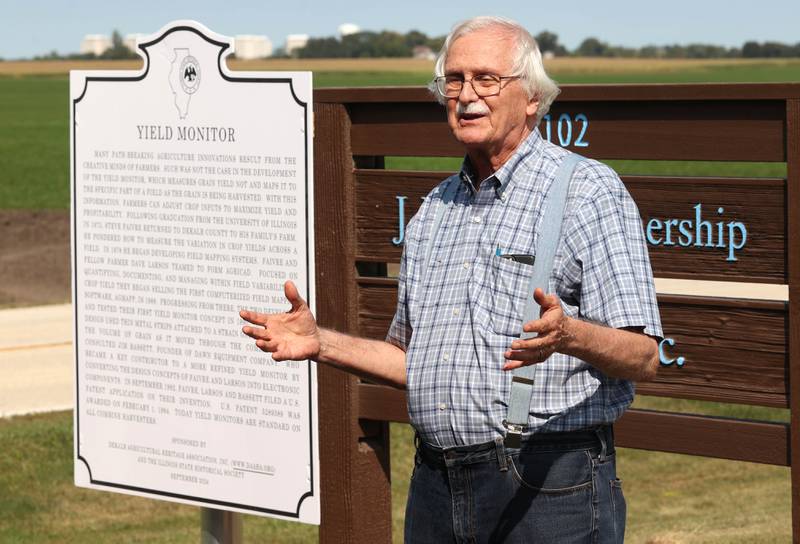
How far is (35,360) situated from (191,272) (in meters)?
6.33

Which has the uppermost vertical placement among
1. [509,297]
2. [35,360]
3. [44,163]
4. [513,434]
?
[44,163]

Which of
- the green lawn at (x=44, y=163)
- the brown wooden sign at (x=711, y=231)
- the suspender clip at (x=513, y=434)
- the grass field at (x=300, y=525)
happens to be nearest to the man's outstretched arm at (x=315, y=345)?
the suspender clip at (x=513, y=434)

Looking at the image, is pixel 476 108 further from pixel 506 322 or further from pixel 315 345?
pixel 315 345

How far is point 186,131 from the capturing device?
4449mm

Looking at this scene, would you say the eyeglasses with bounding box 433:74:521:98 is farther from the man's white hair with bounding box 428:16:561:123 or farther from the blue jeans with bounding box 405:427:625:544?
the blue jeans with bounding box 405:427:625:544

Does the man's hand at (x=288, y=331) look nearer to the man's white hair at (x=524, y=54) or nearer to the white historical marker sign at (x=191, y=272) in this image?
the man's white hair at (x=524, y=54)

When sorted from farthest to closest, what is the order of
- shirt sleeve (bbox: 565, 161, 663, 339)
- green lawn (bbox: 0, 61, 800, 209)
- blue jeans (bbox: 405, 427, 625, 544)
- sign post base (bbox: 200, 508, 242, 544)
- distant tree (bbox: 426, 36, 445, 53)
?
green lawn (bbox: 0, 61, 800, 209), sign post base (bbox: 200, 508, 242, 544), distant tree (bbox: 426, 36, 445, 53), blue jeans (bbox: 405, 427, 625, 544), shirt sleeve (bbox: 565, 161, 663, 339)

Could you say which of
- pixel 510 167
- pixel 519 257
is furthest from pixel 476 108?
pixel 519 257

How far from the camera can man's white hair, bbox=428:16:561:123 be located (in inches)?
118

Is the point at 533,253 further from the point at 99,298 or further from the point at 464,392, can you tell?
the point at 99,298

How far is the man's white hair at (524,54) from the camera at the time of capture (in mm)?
3010

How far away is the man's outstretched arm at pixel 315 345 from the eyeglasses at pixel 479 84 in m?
0.53

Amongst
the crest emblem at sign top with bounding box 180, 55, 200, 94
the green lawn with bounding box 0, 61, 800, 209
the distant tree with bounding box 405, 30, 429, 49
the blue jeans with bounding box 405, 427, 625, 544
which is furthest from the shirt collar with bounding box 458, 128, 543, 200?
the distant tree with bounding box 405, 30, 429, 49

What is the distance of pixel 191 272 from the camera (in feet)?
14.4
